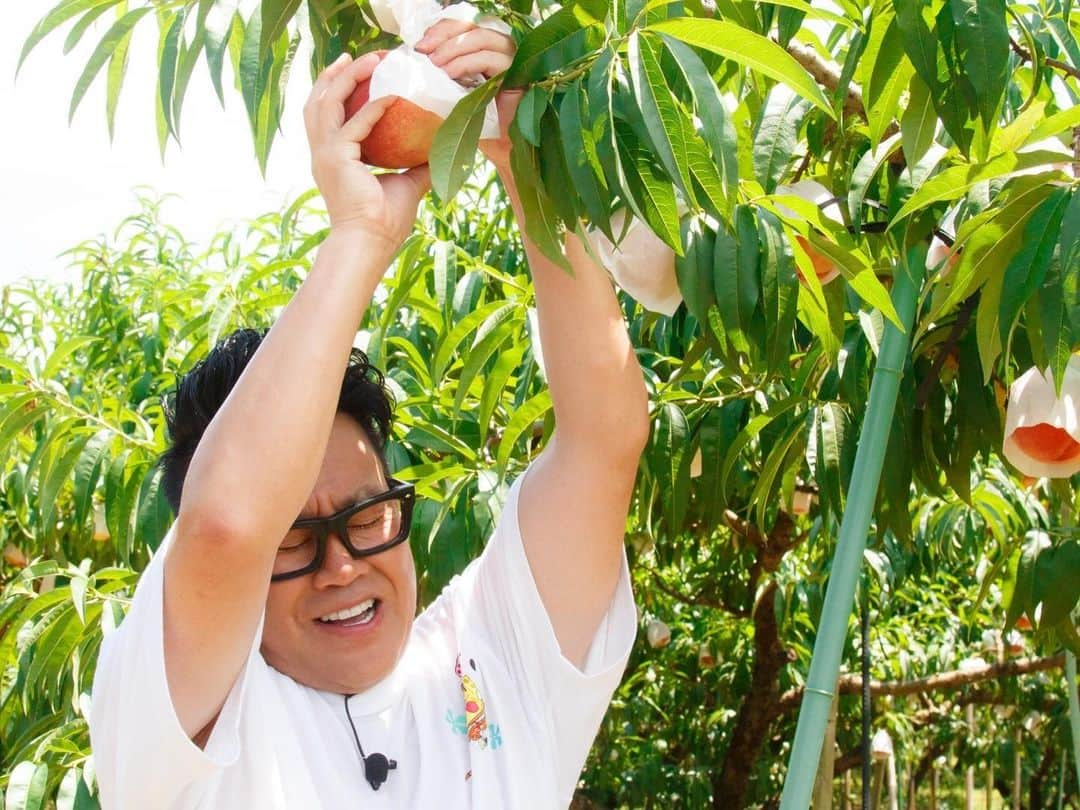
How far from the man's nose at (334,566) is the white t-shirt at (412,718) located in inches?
3.3

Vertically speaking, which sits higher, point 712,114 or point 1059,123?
point 1059,123

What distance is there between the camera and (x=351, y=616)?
45.4 inches

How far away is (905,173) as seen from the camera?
1.36 metres

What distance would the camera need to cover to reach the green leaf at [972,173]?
1.12 metres

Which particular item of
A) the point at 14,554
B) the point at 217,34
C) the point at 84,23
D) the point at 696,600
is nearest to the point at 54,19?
the point at 84,23

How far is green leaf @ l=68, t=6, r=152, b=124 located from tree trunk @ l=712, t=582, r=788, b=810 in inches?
115

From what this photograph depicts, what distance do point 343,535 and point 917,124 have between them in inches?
23.1

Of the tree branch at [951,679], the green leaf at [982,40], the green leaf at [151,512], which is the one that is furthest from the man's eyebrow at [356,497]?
the tree branch at [951,679]

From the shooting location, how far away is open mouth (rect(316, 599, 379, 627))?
1146 mm

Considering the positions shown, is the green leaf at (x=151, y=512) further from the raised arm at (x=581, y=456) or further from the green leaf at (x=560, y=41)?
the green leaf at (x=560, y=41)

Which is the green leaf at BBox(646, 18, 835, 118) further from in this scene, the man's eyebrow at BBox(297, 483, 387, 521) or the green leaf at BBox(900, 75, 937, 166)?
the man's eyebrow at BBox(297, 483, 387, 521)

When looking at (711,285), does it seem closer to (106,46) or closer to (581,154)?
(581,154)

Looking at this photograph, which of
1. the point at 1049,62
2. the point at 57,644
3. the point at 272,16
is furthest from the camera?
the point at 57,644

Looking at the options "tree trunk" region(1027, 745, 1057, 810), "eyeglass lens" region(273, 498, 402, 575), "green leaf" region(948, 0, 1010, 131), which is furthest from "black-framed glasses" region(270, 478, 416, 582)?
"tree trunk" region(1027, 745, 1057, 810)
